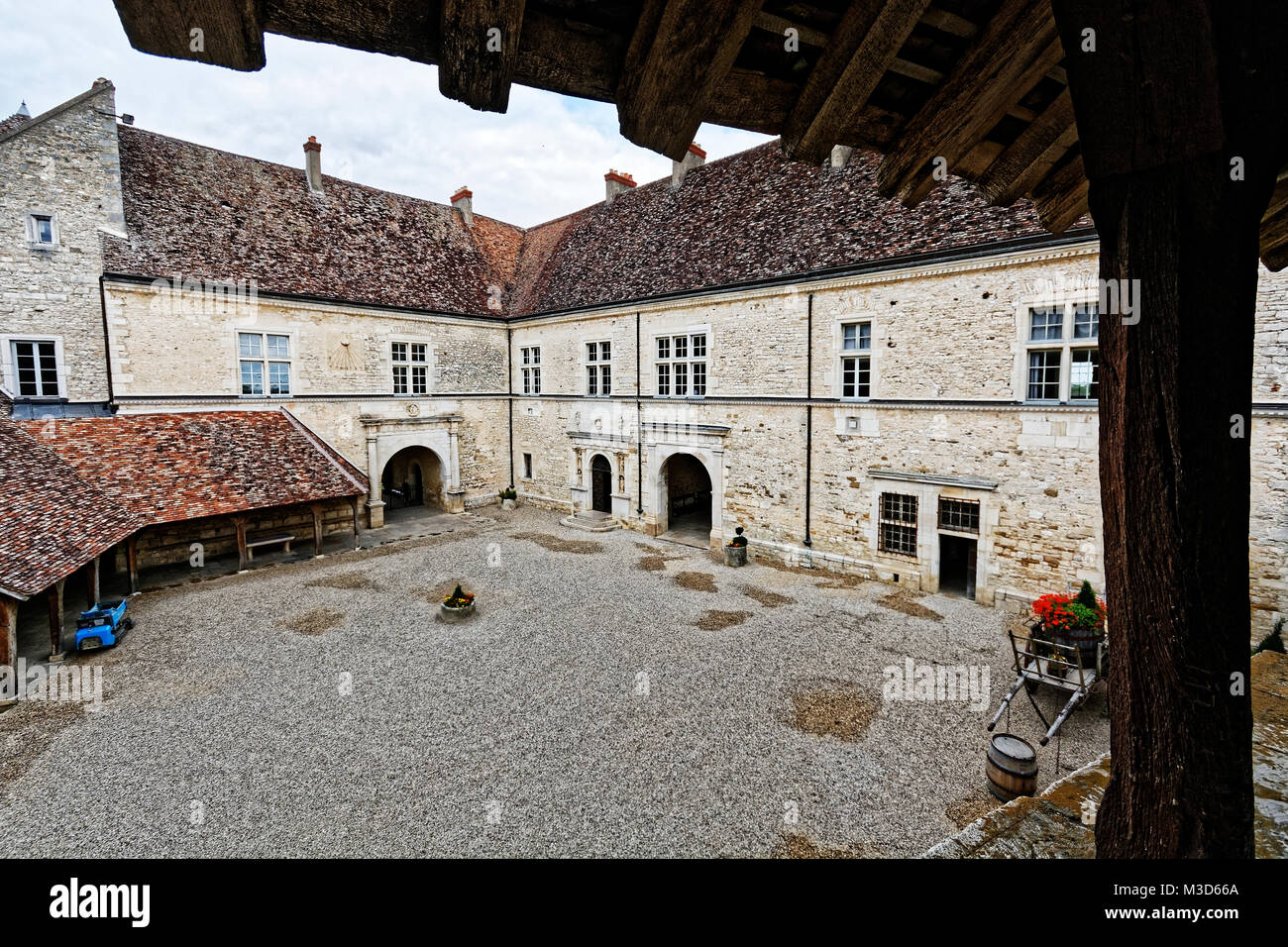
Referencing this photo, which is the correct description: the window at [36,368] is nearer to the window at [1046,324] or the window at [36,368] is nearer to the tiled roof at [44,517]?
the tiled roof at [44,517]

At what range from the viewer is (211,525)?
51.4 feet

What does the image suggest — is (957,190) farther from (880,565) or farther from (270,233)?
(270,233)

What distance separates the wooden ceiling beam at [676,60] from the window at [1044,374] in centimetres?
1180

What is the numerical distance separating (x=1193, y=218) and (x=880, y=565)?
42.3 ft

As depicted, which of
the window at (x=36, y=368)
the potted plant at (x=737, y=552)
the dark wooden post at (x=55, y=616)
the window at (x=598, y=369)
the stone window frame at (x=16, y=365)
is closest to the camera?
the dark wooden post at (x=55, y=616)

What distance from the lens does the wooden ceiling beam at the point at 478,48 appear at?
1.42m

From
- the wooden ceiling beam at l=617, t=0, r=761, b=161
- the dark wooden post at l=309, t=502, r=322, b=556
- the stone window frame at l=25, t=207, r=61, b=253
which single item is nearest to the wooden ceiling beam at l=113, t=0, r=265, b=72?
the wooden ceiling beam at l=617, t=0, r=761, b=161

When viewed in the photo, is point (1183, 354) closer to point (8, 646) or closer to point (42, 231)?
point (8, 646)

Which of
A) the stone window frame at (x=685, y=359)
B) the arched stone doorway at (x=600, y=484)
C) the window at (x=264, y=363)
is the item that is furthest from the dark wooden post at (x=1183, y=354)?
the window at (x=264, y=363)

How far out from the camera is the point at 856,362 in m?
13.5

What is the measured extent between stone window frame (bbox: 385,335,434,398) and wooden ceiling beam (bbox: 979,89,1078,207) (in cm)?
1922

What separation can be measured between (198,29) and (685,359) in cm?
1569

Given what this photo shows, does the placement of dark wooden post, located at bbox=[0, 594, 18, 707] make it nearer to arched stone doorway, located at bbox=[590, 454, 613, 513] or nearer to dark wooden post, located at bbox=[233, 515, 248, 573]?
dark wooden post, located at bbox=[233, 515, 248, 573]

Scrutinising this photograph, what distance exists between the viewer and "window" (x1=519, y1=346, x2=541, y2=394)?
2156 cm
